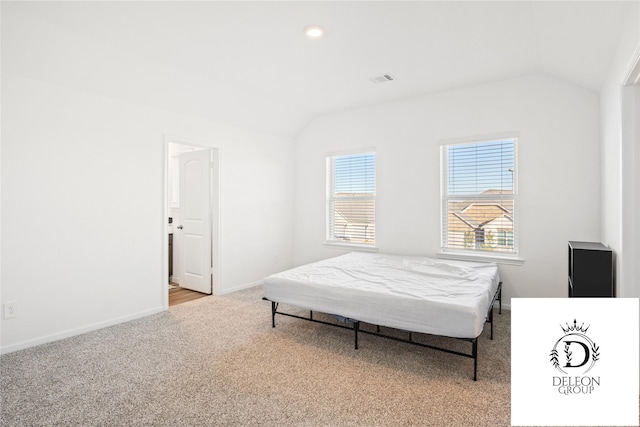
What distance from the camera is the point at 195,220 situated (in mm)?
4770

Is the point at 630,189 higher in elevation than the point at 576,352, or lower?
higher

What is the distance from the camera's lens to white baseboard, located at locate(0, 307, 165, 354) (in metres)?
2.77

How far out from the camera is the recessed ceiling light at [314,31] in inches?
106

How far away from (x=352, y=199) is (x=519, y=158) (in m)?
2.25

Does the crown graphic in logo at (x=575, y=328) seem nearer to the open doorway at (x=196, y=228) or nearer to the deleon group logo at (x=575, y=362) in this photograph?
the deleon group logo at (x=575, y=362)

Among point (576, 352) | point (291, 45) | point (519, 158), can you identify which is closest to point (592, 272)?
point (576, 352)

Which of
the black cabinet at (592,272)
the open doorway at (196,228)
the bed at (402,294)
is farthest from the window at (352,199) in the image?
the black cabinet at (592,272)

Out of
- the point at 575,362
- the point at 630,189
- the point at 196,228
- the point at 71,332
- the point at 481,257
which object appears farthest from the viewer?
the point at 196,228

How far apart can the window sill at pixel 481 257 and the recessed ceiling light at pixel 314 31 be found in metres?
2.92

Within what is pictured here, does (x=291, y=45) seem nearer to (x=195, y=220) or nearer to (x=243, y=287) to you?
(x=195, y=220)

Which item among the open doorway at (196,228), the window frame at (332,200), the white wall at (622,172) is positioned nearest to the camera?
the white wall at (622,172)

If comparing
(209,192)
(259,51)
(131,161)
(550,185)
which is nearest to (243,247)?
(209,192)

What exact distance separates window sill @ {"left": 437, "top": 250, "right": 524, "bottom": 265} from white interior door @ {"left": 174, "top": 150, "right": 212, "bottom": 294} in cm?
313

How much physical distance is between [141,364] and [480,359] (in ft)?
8.50
